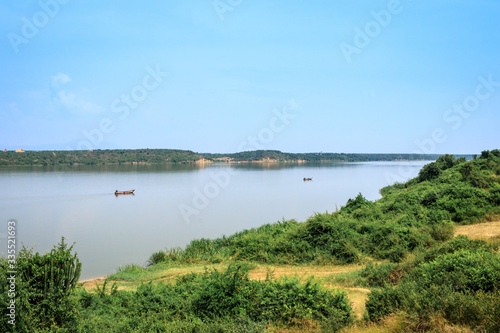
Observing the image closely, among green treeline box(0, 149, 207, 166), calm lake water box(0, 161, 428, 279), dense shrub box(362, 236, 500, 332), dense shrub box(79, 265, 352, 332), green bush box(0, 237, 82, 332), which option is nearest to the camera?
dense shrub box(362, 236, 500, 332)

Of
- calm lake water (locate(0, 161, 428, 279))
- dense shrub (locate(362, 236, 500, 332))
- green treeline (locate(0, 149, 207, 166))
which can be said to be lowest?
calm lake water (locate(0, 161, 428, 279))

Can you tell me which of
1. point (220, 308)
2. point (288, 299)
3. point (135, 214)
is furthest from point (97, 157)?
point (288, 299)

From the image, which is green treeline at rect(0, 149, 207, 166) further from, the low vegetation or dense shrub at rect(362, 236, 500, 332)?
dense shrub at rect(362, 236, 500, 332)

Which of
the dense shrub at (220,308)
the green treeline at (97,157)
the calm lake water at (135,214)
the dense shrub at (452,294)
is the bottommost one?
the calm lake water at (135,214)

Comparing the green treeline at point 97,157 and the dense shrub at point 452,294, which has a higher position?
the green treeline at point 97,157

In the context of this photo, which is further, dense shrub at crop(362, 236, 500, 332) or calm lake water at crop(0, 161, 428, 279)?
calm lake water at crop(0, 161, 428, 279)

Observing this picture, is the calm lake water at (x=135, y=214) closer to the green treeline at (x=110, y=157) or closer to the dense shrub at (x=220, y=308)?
the dense shrub at (x=220, y=308)

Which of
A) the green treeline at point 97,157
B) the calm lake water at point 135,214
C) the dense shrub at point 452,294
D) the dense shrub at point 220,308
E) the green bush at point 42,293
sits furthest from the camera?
the green treeline at point 97,157

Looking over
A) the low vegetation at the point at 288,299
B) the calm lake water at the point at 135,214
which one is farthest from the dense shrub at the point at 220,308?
the calm lake water at the point at 135,214

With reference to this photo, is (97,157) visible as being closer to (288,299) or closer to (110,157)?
(110,157)

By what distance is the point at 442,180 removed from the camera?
84.9 feet

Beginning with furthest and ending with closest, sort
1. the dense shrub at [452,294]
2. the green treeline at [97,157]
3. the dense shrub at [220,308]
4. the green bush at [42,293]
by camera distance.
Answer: the green treeline at [97,157], the dense shrub at [220,308], the green bush at [42,293], the dense shrub at [452,294]

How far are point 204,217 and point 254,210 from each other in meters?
5.80

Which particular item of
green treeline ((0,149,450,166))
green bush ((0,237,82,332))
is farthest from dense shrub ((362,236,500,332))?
green treeline ((0,149,450,166))
